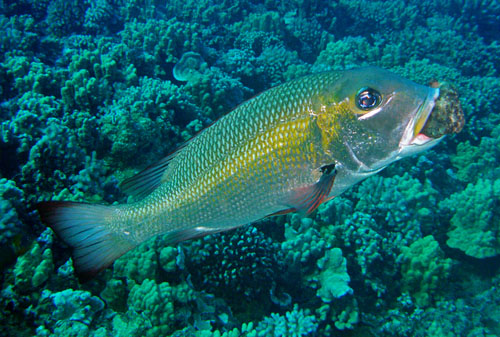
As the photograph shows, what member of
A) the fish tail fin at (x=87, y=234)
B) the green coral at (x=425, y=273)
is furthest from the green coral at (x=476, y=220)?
the fish tail fin at (x=87, y=234)

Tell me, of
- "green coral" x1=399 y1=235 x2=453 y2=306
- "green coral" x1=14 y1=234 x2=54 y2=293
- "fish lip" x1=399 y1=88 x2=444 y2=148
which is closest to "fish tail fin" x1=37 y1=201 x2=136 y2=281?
"green coral" x1=14 y1=234 x2=54 y2=293

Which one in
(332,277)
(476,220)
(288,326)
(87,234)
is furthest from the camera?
(476,220)

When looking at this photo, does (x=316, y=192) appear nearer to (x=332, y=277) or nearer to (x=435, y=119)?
(x=435, y=119)

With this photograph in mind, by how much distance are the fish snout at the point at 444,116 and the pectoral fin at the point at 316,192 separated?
24.5 inches

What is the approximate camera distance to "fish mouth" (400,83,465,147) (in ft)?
5.46

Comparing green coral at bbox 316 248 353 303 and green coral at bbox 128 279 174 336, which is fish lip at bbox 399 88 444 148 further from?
green coral at bbox 128 279 174 336

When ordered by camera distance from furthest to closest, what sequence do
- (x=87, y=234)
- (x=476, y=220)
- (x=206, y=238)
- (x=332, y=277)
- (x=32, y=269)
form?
(x=476, y=220) → (x=332, y=277) → (x=206, y=238) → (x=32, y=269) → (x=87, y=234)

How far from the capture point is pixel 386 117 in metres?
1.74

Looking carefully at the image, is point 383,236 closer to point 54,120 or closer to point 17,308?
point 17,308

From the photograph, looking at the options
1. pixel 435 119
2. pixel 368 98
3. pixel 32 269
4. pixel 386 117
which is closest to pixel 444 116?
pixel 435 119

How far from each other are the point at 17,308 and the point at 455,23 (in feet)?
51.3

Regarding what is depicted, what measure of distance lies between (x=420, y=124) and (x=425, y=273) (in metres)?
3.50

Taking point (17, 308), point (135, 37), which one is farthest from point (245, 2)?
point (17, 308)

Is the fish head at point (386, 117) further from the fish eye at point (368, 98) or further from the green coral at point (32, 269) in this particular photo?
the green coral at point (32, 269)
